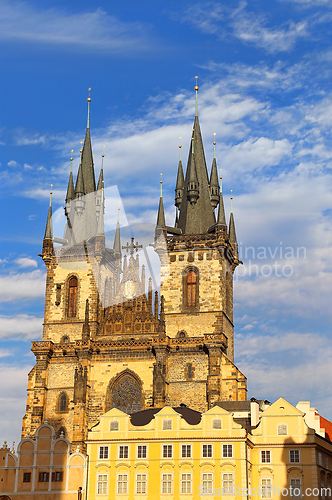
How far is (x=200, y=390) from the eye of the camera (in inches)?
2566

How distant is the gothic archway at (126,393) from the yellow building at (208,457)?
39.0ft

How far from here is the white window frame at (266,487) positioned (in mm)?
50656

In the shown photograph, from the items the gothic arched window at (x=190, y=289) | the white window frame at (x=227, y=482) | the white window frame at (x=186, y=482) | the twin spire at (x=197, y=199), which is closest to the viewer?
the white window frame at (x=227, y=482)

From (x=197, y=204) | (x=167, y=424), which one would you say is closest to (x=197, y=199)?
(x=197, y=204)

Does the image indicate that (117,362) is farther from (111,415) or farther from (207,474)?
(207,474)

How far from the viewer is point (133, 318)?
69.1 metres

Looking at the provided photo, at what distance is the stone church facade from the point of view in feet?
215

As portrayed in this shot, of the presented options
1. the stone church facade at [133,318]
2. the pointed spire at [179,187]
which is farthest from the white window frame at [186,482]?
the pointed spire at [179,187]

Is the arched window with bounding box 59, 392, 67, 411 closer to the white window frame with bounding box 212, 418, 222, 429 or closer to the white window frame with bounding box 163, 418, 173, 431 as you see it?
the white window frame with bounding box 163, 418, 173, 431

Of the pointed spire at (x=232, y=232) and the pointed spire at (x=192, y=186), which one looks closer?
the pointed spire at (x=192, y=186)

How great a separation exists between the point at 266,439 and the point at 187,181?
1168 inches

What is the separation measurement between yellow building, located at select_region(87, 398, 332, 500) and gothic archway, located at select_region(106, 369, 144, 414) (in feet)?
39.0

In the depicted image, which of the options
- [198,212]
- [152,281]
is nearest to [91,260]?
[152,281]

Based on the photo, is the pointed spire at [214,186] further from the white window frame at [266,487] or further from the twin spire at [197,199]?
the white window frame at [266,487]
